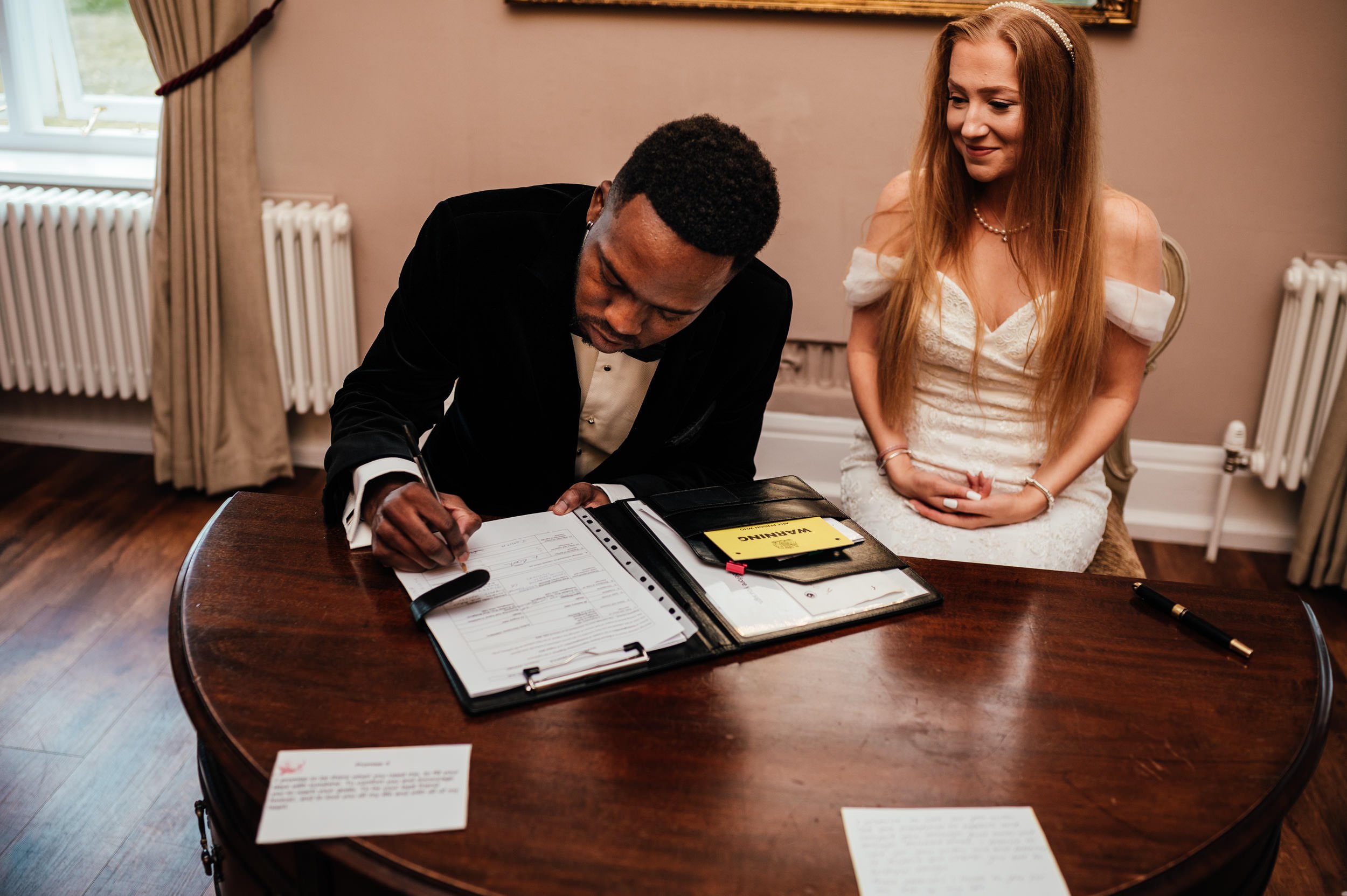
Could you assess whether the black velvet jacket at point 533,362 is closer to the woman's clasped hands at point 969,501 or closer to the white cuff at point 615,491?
the white cuff at point 615,491

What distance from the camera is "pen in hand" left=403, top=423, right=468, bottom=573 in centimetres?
140

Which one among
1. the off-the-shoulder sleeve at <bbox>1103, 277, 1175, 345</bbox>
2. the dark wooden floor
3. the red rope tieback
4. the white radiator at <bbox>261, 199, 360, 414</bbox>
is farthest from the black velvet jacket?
the red rope tieback

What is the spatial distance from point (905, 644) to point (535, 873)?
1.81ft

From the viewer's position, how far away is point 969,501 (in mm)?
1919

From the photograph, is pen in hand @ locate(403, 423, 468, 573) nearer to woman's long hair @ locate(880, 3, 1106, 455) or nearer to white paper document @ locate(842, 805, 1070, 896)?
white paper document @ locate(842, 805, 1070, 896)

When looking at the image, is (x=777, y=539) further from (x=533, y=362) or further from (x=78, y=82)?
(x=78, y=82)

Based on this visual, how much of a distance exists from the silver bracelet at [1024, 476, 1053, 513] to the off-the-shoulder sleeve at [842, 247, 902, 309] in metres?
0.48

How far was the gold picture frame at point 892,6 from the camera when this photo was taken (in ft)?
8.83

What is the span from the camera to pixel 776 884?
2.84 ft

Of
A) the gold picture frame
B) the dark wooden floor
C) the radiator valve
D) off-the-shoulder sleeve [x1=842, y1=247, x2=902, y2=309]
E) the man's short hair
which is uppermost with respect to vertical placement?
the gold picture frame

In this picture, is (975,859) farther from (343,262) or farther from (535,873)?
(343,262)

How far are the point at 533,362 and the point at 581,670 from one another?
0.73 meters

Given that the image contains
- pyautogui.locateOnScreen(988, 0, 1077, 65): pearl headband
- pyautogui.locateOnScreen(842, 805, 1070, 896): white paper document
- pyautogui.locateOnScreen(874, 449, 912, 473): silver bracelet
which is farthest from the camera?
pyautogui.locateOnScreen(874, 449, 912, 473): silver bracelet

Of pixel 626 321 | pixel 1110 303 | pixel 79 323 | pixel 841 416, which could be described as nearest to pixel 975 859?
pixel 626 321
